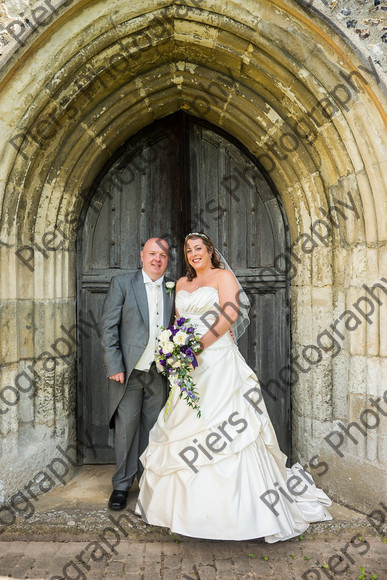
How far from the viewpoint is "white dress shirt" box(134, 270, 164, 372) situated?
3.42 m

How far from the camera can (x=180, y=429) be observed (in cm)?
306

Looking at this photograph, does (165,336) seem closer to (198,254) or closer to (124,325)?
(124,325)

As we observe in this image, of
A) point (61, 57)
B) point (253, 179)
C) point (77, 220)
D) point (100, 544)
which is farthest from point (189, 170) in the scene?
point (100, 544)

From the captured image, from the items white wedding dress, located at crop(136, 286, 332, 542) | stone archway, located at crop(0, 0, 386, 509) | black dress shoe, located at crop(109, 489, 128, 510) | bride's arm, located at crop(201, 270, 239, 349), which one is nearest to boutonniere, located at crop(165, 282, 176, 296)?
white wedding dress, located at crop(136, 286, 332, 542)

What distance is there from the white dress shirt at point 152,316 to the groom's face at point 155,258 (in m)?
0.05

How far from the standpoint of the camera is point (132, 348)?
133 inches

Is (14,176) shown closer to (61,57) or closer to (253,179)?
(61,57)

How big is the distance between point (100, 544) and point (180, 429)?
2.90 feet

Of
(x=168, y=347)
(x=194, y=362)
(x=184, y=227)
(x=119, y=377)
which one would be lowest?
(x=119, y=377)

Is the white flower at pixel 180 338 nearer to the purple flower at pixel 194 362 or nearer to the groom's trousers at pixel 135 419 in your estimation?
the purple flower at pixel 194 362

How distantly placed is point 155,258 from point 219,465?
154 cm

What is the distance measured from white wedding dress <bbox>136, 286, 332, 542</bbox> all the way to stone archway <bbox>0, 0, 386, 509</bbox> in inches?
30.7

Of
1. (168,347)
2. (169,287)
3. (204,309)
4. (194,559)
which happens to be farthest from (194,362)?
(194,559)

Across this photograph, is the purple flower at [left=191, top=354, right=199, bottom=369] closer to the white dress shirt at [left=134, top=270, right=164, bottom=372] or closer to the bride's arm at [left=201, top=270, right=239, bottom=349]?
the bride's arm at [left=201, top=270, right=239, bottom=349]
